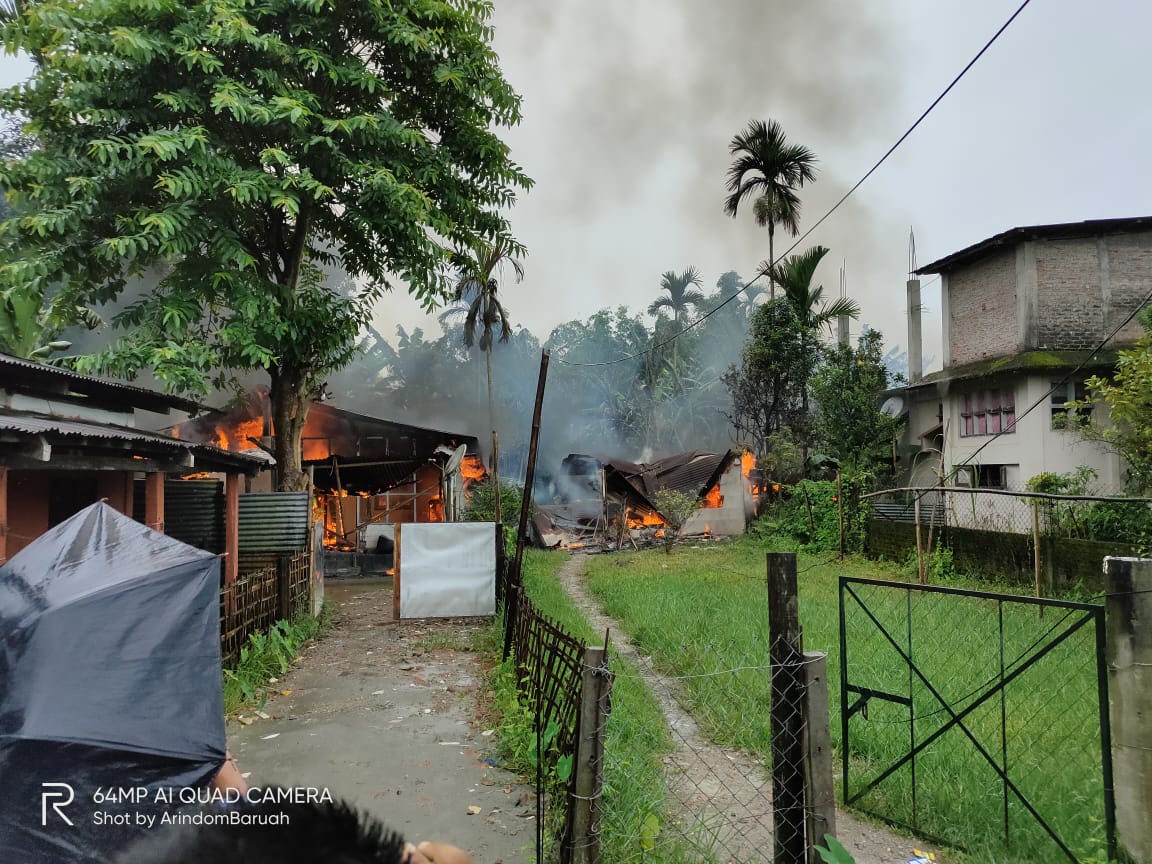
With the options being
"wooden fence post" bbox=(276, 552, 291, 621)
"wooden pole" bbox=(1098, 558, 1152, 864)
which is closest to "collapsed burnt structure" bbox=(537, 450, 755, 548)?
"wooden fence post" bbox=(276, 552, 291, 621)

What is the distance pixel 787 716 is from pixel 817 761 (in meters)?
0.23

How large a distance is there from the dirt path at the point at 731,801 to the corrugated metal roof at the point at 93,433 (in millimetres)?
5928

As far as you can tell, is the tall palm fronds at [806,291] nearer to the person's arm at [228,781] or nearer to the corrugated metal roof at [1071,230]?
the corrugated metal roof at [1071,230]

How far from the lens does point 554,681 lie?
5238mm

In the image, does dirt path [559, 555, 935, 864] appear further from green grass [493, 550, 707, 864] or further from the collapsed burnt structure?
the collapsed burnt structure

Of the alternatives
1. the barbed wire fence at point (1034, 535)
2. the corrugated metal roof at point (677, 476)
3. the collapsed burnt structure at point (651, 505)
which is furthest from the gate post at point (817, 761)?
the corrugated metal roof at point (677, 476)

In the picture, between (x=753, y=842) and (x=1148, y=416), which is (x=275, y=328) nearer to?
(x=753, y=842)

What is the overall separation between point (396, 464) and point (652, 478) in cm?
898

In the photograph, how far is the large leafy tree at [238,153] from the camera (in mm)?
9961

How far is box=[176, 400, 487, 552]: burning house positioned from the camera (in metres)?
21.9

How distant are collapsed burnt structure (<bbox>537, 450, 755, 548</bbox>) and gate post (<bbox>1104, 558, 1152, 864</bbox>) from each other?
18687 mm

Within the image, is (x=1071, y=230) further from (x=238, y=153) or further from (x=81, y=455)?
(x=81, y=455)

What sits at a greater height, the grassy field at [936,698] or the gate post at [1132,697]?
the gate post at [1132,697]

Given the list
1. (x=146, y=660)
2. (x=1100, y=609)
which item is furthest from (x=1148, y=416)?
(x=146, y=660)
